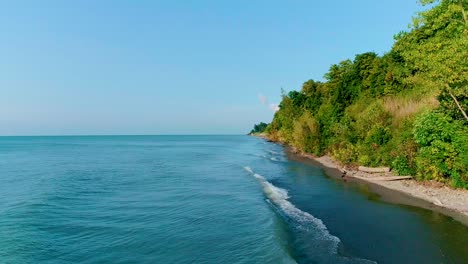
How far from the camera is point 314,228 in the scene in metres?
15.7

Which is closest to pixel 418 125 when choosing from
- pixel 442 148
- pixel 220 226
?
pixel 442 148

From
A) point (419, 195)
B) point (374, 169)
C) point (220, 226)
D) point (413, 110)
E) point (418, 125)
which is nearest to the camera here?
point (220, 226)

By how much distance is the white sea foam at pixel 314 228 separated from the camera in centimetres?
1220

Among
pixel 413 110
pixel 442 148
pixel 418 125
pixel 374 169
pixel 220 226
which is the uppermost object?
pixel 413 110

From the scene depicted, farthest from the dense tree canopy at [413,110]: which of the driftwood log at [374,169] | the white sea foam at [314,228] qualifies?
the white sea foam at [314,228]

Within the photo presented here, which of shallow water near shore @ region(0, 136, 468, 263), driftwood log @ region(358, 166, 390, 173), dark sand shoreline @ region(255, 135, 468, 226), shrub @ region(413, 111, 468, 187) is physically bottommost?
shallow water near shore @ region(0, 136, 468, 263)

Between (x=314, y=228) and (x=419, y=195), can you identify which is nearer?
(x=314, y=228)

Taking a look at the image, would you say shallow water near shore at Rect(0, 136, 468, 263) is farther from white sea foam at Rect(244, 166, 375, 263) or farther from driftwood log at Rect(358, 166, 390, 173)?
driftwood log at Rect(358, 166, 390, 173)

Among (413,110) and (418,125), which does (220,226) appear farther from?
(413,110)

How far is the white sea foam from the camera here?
12195 mm

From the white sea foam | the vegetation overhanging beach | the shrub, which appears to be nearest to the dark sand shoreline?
the vegetation overhanging beach

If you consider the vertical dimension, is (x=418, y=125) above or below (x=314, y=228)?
above

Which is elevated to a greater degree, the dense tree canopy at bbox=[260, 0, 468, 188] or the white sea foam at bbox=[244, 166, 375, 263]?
the dense tree canopy at bbox=[260, 0, 468, 188]

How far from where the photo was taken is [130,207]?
2098 cm
